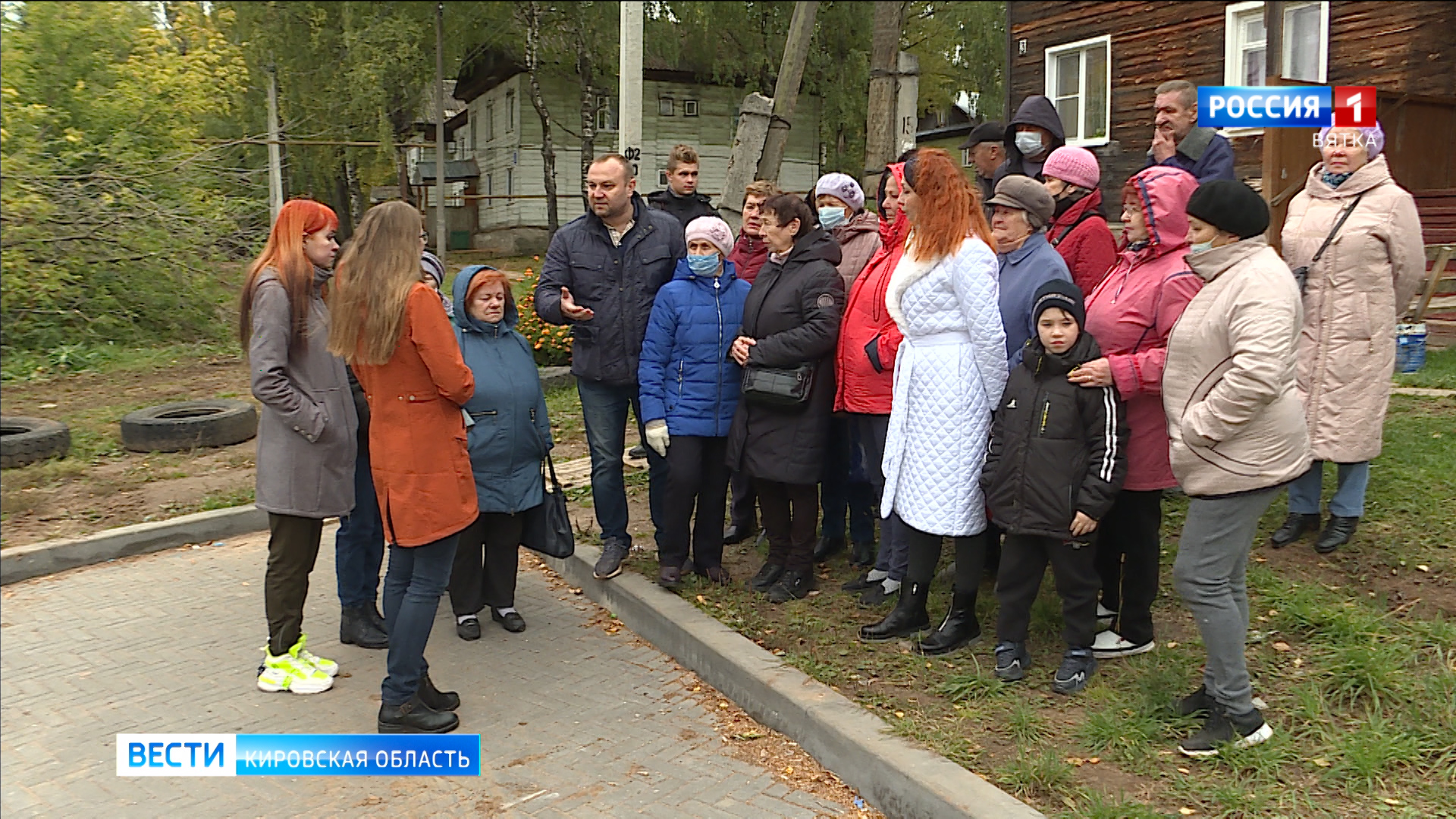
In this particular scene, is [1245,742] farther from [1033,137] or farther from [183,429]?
[183,429]

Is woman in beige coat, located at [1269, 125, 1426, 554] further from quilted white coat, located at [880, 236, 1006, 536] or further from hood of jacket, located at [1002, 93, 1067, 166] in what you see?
quilted white coat, located at [880, 236, 1006, 536]

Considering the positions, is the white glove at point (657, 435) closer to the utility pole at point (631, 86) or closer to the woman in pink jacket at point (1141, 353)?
the woman in pink jacket at point (1141, 353)

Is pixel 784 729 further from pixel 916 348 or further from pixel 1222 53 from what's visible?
pixel 1222 53

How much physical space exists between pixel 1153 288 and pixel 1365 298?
5.62 ft

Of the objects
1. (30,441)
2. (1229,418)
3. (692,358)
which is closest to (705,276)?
(692,358)

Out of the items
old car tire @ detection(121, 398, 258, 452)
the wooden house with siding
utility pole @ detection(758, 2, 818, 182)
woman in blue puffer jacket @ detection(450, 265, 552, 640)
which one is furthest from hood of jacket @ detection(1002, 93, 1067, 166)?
the wooden house with siding

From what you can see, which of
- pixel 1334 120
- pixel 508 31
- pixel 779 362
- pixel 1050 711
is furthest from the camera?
pixel 508 31

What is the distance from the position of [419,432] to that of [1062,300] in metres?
2.41

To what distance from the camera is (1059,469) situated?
13.4 feet

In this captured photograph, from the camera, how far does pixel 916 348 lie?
4.57 m

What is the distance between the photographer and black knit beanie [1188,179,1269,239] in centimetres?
354

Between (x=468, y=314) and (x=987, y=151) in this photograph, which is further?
(x=987, y=151)

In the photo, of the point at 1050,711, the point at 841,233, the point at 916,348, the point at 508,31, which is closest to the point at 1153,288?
the point at 916,348

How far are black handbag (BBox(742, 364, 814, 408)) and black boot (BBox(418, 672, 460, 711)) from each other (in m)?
1.85
